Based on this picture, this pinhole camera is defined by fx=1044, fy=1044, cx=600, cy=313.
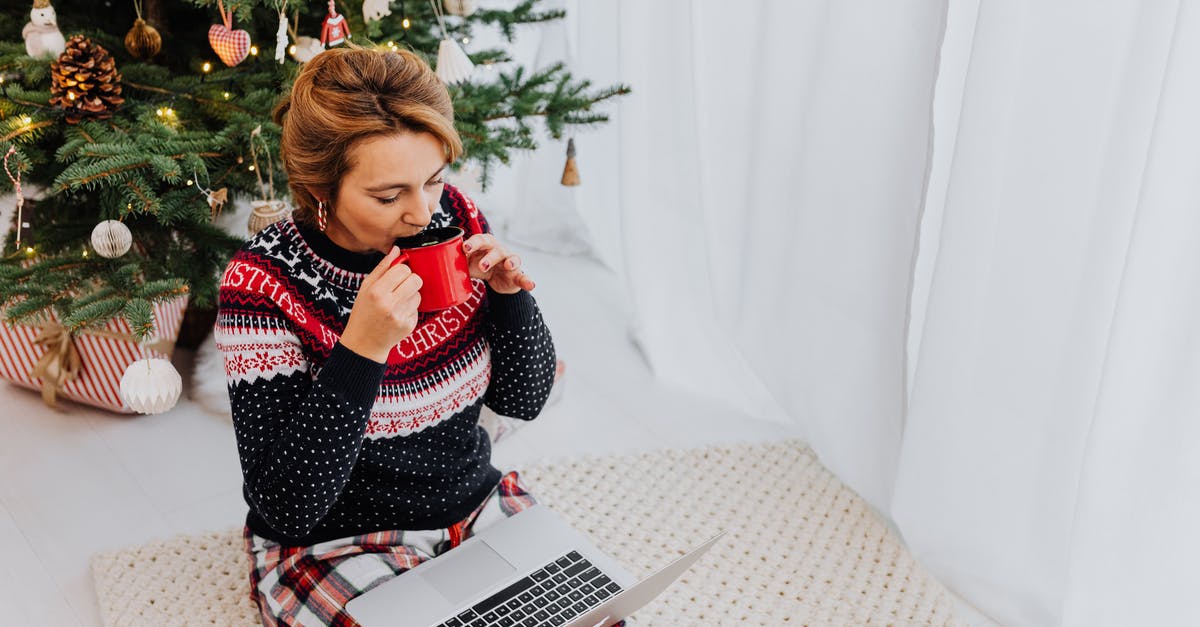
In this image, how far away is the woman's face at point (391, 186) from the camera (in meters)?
1.10

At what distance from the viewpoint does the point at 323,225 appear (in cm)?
119

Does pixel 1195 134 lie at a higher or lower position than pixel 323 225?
higher

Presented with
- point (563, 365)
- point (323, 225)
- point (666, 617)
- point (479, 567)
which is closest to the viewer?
point (323, 225)

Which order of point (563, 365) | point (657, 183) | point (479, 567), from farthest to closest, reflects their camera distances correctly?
point (657, 183)
point (563, 365)
point (479, 567)

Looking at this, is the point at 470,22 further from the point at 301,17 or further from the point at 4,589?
the point at 4,589

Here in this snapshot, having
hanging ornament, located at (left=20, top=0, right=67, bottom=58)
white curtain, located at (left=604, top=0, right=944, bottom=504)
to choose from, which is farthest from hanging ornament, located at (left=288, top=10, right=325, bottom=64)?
white curtain, located at (left=604, top=0, right=944, bottom=504)

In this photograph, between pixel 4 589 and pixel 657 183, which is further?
pixel 657 183

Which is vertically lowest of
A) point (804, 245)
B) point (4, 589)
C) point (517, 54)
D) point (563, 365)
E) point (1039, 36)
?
point (4, 589)

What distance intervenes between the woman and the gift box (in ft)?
2.21

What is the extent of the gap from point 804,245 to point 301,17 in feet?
3.32

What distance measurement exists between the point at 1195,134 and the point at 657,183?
1.19 m

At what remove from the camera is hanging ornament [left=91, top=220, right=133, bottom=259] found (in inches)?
61.0

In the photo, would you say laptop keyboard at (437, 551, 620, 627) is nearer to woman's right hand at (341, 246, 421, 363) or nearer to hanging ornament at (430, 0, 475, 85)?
woman's right hand at (341, 246, 421, 363)

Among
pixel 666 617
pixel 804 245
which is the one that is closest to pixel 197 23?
pixel 804 245
